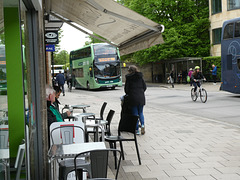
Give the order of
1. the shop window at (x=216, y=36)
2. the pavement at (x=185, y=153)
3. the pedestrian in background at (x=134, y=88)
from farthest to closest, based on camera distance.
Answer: the shop window at (x=216, y=36)
the pedestrian in background at (x=134, y=88)
the pavement at (x=185, y=153)

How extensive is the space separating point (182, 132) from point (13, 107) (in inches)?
298

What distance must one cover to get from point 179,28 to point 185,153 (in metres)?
35.0

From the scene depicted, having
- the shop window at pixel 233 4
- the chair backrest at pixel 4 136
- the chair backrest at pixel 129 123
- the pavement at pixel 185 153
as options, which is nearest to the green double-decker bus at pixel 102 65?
the shop window at pixel 233 4

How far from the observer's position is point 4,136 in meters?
2.24

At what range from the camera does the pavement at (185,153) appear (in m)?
5.74

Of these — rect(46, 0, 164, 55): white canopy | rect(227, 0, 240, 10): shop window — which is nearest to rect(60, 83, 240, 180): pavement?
rect(46, 0, 164, 55): white canopy

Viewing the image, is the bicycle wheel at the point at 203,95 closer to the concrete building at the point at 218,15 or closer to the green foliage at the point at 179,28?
the concrete building at the point at 218,15

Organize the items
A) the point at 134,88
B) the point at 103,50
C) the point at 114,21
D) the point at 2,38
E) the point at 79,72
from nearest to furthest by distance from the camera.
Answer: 1. the point at 2,38
2. the point at 114,21
3. the point at 134,88
4. the point at 103,50
5. the point at 79,72

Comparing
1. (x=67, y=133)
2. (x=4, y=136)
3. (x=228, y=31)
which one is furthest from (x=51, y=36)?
(x=4, y=136)

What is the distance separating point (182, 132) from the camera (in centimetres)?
979

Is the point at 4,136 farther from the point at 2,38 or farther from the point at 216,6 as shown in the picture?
the point at 216,6

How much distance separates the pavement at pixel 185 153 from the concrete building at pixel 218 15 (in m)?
28.7

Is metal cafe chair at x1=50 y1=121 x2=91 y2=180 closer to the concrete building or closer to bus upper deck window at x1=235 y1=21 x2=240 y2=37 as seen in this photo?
bus upper deck window at x1=235 y1=21 x2=240 y2=37

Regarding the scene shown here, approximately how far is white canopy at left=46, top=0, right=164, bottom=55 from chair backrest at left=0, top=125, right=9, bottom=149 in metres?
4.43
